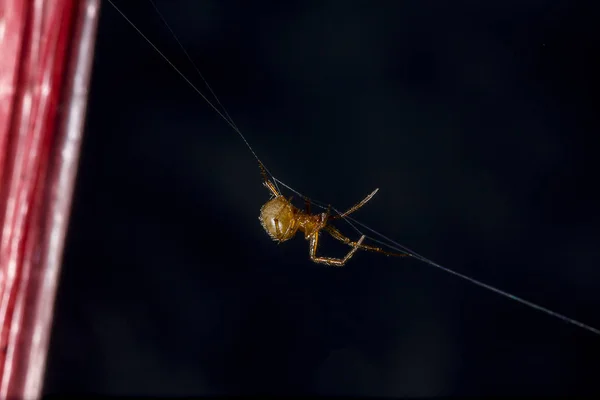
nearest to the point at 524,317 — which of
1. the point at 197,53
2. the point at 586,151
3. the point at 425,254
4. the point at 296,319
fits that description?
the point at 425,254

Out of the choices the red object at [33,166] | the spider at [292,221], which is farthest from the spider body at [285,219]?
the red object at [33,166]

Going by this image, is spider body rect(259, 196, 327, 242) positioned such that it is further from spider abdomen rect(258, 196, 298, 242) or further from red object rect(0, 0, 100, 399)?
red object rect(0, 0, 100, 399)

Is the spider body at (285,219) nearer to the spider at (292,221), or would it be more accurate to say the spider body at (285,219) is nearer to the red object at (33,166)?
the spider at (292,221)

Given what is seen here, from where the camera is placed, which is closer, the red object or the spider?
the red object

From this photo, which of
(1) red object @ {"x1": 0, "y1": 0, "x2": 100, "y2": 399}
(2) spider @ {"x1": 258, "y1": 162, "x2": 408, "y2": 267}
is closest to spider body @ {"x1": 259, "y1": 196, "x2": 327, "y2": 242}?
(2) spider @ {"x1": 258, "y1": 162, "x2": 408, "y2": 267}

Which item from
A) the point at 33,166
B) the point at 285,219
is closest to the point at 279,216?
the point at 285,219

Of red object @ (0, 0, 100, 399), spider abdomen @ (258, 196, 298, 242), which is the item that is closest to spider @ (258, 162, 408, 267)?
spider abdomen @ (258, 196, 298, 242)

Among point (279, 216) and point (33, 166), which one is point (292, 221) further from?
point (33, 166)

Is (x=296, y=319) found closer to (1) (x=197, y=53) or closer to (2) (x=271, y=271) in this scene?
(2) (x=271, y=271)
